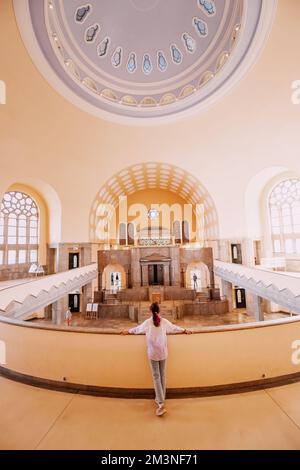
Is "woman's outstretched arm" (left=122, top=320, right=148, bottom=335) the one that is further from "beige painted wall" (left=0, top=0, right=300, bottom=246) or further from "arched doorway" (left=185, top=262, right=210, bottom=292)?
"arched doorway" (left=185, top=262, right=210, bottom=292)

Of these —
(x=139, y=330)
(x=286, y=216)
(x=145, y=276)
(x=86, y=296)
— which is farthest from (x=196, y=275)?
(x=139, y=330)

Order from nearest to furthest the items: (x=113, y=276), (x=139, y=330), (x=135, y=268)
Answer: (x=139, y=330) → (x=135, y=268) → (x=113, y=276)

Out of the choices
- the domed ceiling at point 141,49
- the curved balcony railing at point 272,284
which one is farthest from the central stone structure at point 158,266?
the domed ceiling at point 141,49

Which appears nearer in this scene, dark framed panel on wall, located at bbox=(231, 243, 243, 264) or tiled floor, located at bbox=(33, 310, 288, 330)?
tiled floor, located at bbox=(33, 310, 288, 330)

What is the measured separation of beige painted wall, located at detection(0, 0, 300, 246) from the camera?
1055 cm

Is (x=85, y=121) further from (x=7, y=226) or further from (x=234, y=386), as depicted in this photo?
(x=234, y=386)

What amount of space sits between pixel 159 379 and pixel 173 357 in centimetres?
46

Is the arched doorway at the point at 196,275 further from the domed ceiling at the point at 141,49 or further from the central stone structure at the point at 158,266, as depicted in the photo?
the domed ceiling at the point at 141,49

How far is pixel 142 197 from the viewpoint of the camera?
83.5ft

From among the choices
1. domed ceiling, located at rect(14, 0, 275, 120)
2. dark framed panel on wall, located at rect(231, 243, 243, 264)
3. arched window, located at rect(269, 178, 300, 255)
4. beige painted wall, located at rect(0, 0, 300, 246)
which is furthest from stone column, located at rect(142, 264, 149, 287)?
domed ceiling, located at rect(14, 0, 275, 120)

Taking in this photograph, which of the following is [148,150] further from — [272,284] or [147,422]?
[147,422]

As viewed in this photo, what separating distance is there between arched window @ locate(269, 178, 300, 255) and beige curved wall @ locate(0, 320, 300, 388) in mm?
14993

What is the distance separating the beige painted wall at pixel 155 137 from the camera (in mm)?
10555

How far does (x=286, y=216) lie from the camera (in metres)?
17.0
